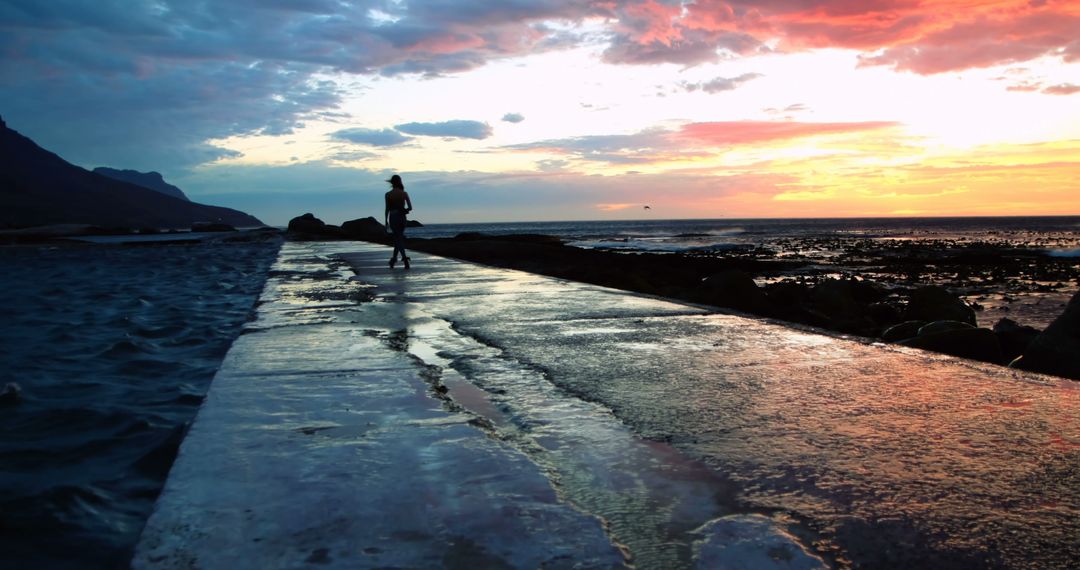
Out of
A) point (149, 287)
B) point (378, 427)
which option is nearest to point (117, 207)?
point (149, 287)

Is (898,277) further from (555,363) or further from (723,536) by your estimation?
(723,536)

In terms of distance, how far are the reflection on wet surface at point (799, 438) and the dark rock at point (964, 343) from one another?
63.2 inches

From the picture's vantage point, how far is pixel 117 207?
549 feet

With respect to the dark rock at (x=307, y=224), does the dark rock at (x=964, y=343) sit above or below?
below

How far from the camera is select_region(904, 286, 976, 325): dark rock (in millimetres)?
8578

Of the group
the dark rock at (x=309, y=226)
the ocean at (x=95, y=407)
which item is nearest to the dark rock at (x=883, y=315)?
the ocean at (x=95, y=407)

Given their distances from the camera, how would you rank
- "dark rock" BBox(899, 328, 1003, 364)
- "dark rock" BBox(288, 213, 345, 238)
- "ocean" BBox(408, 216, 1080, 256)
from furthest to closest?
"dark rock" BBox(288, 213, 345, 238)
"ocean" BBox(408, 216, 1080, 256)
"dark rock" BBox(899, 328, 1003, 364)

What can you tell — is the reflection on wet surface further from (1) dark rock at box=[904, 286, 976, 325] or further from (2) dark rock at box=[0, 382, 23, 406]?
(1) dark rock at box=[904, 286, 976, 325]

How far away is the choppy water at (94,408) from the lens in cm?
232

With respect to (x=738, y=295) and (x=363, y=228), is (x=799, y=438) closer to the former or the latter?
(x=738, y=295)

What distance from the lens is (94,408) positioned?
390 cm

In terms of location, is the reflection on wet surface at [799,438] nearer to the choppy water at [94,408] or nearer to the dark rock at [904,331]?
the choppy water at [94,408]

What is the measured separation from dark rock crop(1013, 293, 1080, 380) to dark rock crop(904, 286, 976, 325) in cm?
351

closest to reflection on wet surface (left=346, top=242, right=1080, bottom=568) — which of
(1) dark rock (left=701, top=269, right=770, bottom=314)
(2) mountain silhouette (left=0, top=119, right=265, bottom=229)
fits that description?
(1) dark rock (left=701, top=269, right=770, bottom=314)
